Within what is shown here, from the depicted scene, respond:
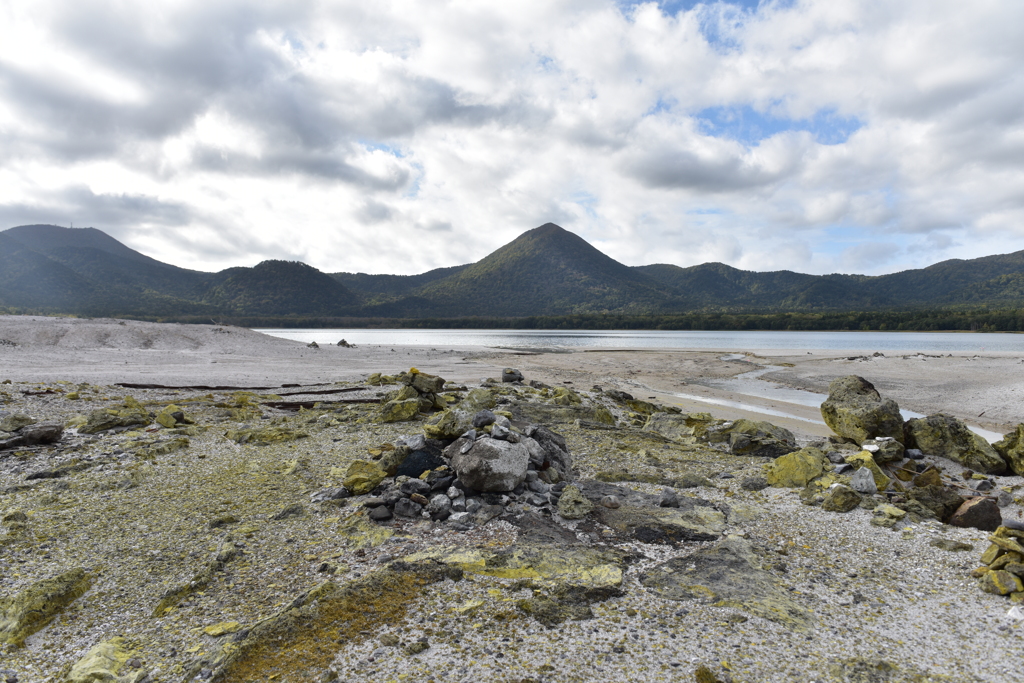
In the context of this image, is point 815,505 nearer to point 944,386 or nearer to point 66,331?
point 944,386

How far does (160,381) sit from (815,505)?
25.8 meters

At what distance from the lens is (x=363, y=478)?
806 centimetres

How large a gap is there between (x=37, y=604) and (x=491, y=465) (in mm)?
5375

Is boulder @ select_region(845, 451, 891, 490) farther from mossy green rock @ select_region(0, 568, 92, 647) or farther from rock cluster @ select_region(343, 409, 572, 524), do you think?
mossy green rock @ select_region(0, 568, 92, 647)

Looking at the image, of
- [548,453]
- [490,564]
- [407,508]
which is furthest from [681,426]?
[490,564]

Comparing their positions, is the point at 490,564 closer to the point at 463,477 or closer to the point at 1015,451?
the point at 463,477

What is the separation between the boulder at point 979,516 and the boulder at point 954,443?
4487 mm

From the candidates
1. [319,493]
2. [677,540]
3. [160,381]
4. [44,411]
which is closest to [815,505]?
[677,540]

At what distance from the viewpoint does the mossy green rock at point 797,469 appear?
8.98 metres

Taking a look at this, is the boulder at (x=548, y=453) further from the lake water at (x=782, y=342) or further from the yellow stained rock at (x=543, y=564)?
the lake water at (x=782, y=342)

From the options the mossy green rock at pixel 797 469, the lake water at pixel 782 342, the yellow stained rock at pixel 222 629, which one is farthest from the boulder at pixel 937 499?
the lake water at pixel 782 342

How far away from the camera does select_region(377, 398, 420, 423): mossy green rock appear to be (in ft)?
46.8

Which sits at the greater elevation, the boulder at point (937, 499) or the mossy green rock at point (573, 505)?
the boulder at point (937, 499)

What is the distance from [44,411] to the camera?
13781 millimetres
